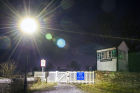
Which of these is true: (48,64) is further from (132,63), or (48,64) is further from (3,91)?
(3,91)

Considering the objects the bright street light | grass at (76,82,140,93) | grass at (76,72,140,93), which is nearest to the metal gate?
grass at (76,72,140,93)

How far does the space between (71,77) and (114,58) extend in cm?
861

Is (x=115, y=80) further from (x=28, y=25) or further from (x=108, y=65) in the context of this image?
(x=28, y=25)

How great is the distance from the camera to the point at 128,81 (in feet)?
48.2

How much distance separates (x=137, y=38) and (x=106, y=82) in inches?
652

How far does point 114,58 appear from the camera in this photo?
23.6 m

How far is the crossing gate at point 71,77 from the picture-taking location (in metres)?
17.4

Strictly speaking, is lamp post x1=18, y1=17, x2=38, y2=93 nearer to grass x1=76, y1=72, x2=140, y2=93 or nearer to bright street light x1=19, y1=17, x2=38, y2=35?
bright street light x1=19, y1=17, x2=38, y2=35

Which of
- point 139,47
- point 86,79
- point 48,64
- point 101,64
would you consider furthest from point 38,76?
point 48,64

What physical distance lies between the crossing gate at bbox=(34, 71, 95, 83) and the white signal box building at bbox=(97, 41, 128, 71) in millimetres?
7549

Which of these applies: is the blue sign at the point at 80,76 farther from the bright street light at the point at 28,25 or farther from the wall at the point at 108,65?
the bright street light at the point at 28,25

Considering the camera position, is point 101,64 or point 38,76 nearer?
point 38,76

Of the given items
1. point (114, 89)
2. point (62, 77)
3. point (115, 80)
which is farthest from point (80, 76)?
point (114, 89)

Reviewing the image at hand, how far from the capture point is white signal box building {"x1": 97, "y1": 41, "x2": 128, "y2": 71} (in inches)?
922
